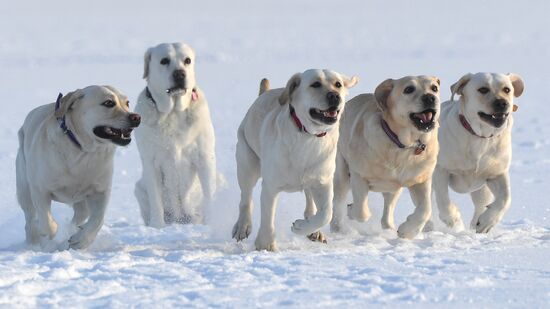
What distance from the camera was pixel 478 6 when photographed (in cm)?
8362

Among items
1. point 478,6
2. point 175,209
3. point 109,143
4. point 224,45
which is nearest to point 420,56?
point 224,45

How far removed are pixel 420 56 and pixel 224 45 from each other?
982 centimetres

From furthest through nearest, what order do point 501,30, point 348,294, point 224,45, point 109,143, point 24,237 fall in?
1. point 501,30
2. point 224,45
3. point 24,237
4. point 109,143
5. point 348,294

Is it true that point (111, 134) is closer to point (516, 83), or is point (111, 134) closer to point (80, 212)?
point (80, 212)

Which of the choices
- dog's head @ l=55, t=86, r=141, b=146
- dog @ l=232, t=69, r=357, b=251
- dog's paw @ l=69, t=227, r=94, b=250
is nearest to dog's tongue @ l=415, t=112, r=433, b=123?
dog @ l=232, t=69, r=357, b=251

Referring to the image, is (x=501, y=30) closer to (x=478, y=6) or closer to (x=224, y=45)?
(x=224, y=45)

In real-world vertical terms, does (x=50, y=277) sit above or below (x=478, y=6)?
below

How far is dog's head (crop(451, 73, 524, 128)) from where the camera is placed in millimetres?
7668

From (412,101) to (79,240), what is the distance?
255cm

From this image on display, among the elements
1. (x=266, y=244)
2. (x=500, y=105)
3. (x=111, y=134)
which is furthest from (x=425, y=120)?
(x=111, y=134)

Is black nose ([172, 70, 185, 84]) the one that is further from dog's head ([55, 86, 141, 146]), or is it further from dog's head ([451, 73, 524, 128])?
dog's head ([451, 73, 524, 128])

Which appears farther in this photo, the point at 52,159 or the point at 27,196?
the point at 27,196

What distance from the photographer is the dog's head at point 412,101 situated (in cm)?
719

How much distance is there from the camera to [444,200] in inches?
322
